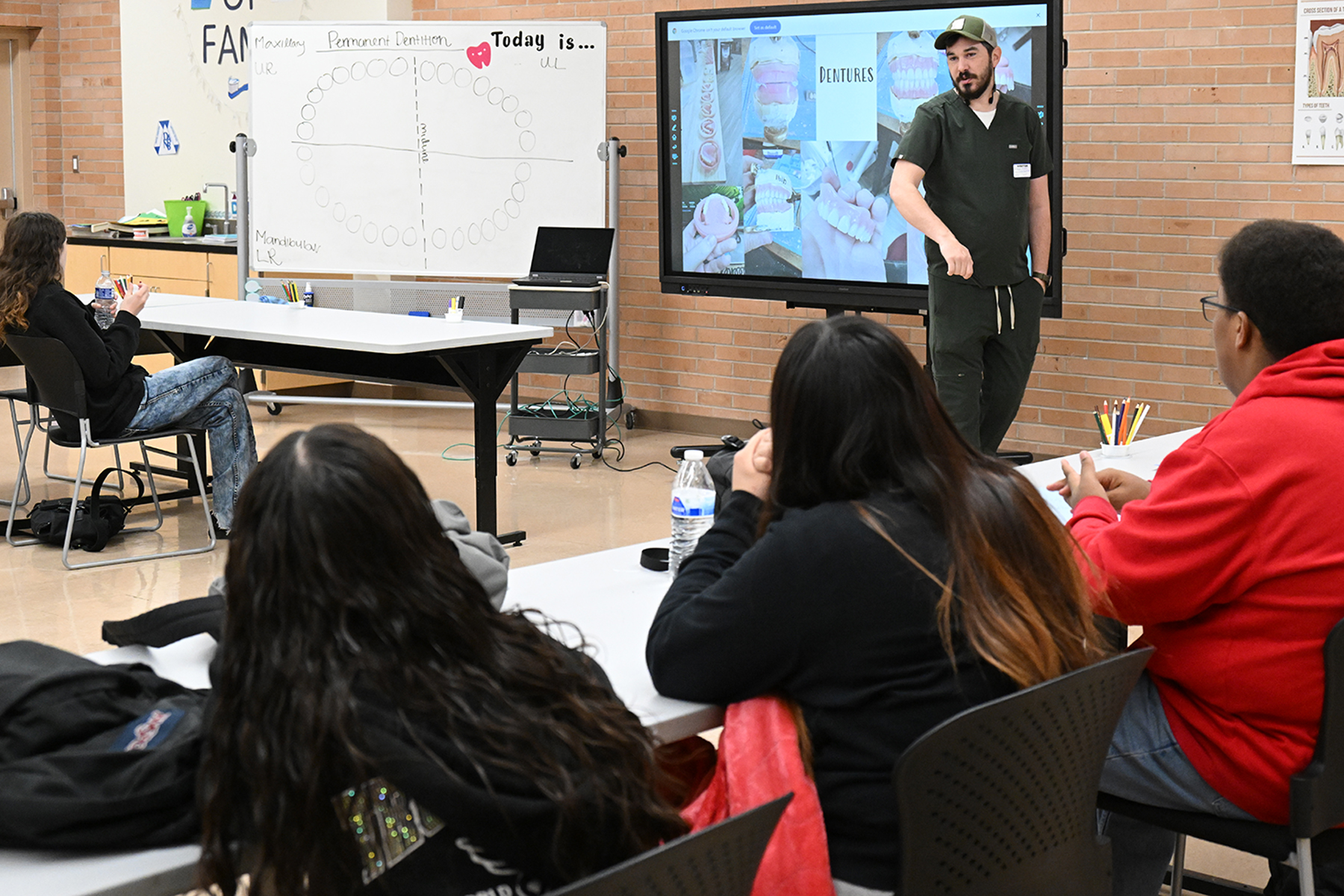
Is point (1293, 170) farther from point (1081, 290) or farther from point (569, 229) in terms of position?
point (569, 229)

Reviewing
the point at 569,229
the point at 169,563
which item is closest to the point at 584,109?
the point at 569,229

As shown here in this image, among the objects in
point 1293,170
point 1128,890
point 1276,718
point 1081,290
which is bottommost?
point 1128,890

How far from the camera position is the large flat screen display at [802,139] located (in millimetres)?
5320

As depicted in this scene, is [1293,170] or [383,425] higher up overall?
[1293,170]

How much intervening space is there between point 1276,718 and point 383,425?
18.8 feet

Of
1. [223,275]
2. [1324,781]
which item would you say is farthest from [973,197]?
[223,275]

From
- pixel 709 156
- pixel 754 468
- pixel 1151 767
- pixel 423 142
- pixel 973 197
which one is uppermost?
pixel 423 142

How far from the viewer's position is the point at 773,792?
1.51 metres

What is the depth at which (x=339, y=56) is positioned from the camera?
21.4 feet

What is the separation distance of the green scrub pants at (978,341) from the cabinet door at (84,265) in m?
5.36

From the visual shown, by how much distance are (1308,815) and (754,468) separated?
81cm

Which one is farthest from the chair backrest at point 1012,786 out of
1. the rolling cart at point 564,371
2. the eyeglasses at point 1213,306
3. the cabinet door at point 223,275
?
the cabinet door at point 223,275

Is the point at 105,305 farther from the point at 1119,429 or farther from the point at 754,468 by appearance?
the point at 754,468

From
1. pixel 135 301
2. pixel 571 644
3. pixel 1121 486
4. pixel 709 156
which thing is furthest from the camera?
pixel 709 156
